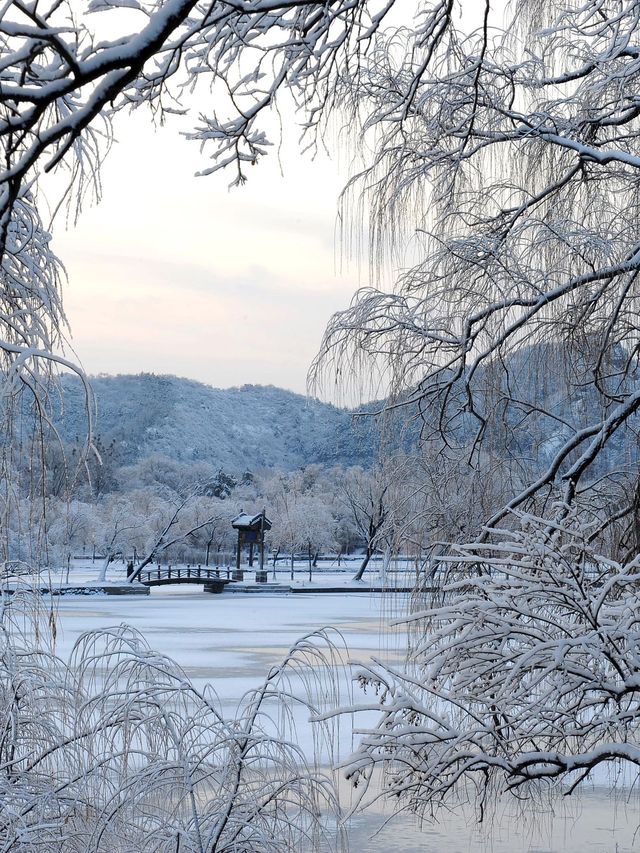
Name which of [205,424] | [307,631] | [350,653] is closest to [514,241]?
[350,653]

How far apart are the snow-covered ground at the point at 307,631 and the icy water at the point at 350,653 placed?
16 millimetres

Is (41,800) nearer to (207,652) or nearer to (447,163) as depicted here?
(447,163)

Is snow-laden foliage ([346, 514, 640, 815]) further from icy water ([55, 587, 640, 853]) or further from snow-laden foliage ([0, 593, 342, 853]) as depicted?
icy water ([55, 587, 640, 853])

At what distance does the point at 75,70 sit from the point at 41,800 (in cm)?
296

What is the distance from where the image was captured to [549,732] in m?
3.78

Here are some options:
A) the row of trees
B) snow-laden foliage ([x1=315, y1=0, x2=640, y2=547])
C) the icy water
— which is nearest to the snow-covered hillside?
the row of trees

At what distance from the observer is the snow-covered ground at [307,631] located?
8453mm

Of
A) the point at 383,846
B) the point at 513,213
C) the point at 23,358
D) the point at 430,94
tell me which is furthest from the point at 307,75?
the point at 383,846

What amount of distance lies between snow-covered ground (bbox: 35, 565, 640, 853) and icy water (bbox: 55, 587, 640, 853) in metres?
0.02

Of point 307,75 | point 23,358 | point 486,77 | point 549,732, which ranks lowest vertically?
point 549,732

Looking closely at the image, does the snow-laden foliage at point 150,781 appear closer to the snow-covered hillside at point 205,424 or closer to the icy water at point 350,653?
the icy water at point 350,653

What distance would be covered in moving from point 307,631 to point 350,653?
4011mm

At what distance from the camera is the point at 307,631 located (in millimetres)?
22422

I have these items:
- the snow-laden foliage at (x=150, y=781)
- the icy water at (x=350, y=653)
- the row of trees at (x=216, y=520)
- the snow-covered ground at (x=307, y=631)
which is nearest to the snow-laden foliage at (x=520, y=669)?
the snow-laden foliage at (x=150, y=781)
